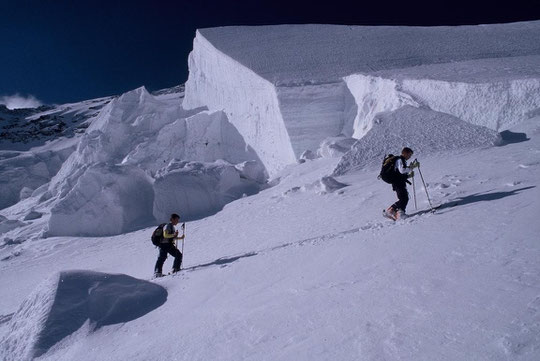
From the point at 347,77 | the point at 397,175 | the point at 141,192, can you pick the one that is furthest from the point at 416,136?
the point at 141,192

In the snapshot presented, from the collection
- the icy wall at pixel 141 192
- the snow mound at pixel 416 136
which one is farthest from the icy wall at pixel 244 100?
the snow mound at pixel 416 136

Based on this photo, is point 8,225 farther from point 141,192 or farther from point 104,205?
point 141,192

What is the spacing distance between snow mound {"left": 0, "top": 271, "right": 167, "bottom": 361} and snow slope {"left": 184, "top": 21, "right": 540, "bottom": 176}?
720 cm

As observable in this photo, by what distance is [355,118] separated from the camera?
11.9 m

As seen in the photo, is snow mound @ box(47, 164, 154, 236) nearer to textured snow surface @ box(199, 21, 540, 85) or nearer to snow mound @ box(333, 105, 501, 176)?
textured snow surface @ box(199, 21, 540, 85)

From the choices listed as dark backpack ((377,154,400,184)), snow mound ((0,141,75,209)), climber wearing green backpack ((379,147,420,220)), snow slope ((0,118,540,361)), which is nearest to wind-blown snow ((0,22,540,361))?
snow slope ((0,118,540,361))

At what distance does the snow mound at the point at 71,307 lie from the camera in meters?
3.12

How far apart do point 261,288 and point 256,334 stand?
882mm

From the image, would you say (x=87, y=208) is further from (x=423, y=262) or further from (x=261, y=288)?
(x=423, y=262)

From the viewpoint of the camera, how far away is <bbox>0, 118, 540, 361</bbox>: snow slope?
2.04m

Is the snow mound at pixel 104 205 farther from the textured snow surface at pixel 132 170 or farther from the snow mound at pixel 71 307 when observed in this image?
the snow mound at pixel 71 307

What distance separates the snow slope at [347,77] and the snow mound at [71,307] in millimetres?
7201

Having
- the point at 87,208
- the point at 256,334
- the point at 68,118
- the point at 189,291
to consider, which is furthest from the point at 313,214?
the point at 68,118

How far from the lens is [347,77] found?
41.2 ft
